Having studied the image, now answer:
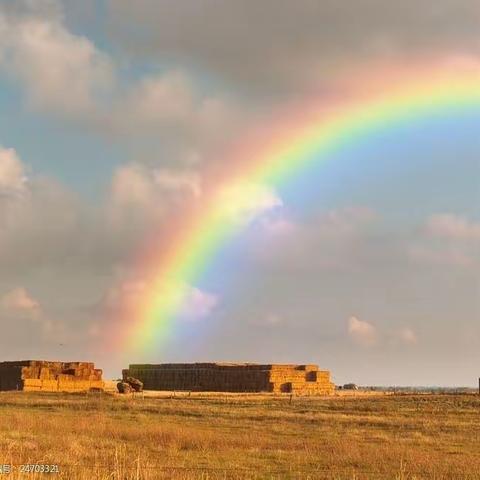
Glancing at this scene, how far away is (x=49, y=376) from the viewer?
7631 centimetres

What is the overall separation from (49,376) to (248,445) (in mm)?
57498

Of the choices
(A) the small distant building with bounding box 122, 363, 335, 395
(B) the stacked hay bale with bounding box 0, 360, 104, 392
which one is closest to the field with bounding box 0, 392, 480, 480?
(B) the stacked hay bale with bounding box 0, 360, 104, 392

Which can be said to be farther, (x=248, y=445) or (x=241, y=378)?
(x=241, y=378)

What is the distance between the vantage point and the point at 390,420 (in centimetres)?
3397

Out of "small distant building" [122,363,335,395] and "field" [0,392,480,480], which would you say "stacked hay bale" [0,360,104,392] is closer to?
"small distant building" [122,363,335,395]

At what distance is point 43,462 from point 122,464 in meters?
1.82

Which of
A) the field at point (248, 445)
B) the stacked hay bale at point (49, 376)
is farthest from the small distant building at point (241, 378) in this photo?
the field at point (248, 445)

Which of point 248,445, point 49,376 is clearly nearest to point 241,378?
point 49,376

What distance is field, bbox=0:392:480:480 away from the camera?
17125 mm

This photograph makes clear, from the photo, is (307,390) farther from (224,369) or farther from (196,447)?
(196,447)

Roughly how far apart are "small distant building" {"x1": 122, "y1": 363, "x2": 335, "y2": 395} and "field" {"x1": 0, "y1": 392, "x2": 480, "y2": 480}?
4099 centimetres

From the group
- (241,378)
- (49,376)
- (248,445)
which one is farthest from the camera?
(241,378)

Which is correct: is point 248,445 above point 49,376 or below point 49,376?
below

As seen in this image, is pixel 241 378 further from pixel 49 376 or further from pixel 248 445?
pixel 248 445
